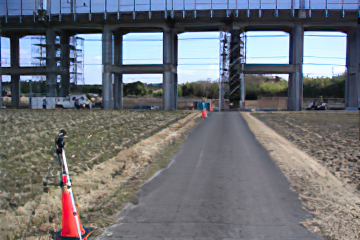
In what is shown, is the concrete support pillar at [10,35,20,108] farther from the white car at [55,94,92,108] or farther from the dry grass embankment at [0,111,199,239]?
the dry grass embankment at [0,111,199,239]

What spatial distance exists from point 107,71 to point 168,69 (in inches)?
402

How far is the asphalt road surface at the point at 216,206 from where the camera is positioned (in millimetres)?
5930

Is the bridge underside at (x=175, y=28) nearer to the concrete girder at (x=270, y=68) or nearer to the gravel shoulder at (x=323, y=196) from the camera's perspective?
the concrete girder at (x=270, y=68)

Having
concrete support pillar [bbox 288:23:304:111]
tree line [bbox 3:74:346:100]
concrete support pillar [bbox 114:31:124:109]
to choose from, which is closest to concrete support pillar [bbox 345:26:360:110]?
concrete support pillar [bbox 288:23:304:111]

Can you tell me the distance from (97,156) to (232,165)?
14.2ft

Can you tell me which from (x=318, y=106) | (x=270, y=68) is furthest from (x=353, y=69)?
(x=270, y=68)

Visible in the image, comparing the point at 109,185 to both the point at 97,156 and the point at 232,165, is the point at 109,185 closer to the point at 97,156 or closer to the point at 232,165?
the point at 97,156

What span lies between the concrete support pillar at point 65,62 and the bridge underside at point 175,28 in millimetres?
998

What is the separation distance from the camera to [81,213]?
22.2 ft

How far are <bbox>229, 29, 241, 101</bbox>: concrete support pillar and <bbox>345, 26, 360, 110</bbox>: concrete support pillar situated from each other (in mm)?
18238

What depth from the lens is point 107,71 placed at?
61.4 meters

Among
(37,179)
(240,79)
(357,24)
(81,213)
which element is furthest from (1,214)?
(357,24)

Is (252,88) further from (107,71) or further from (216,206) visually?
(216,206)

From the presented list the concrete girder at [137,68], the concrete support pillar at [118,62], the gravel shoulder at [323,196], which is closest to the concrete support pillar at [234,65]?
the concrete girder at [137,68]
